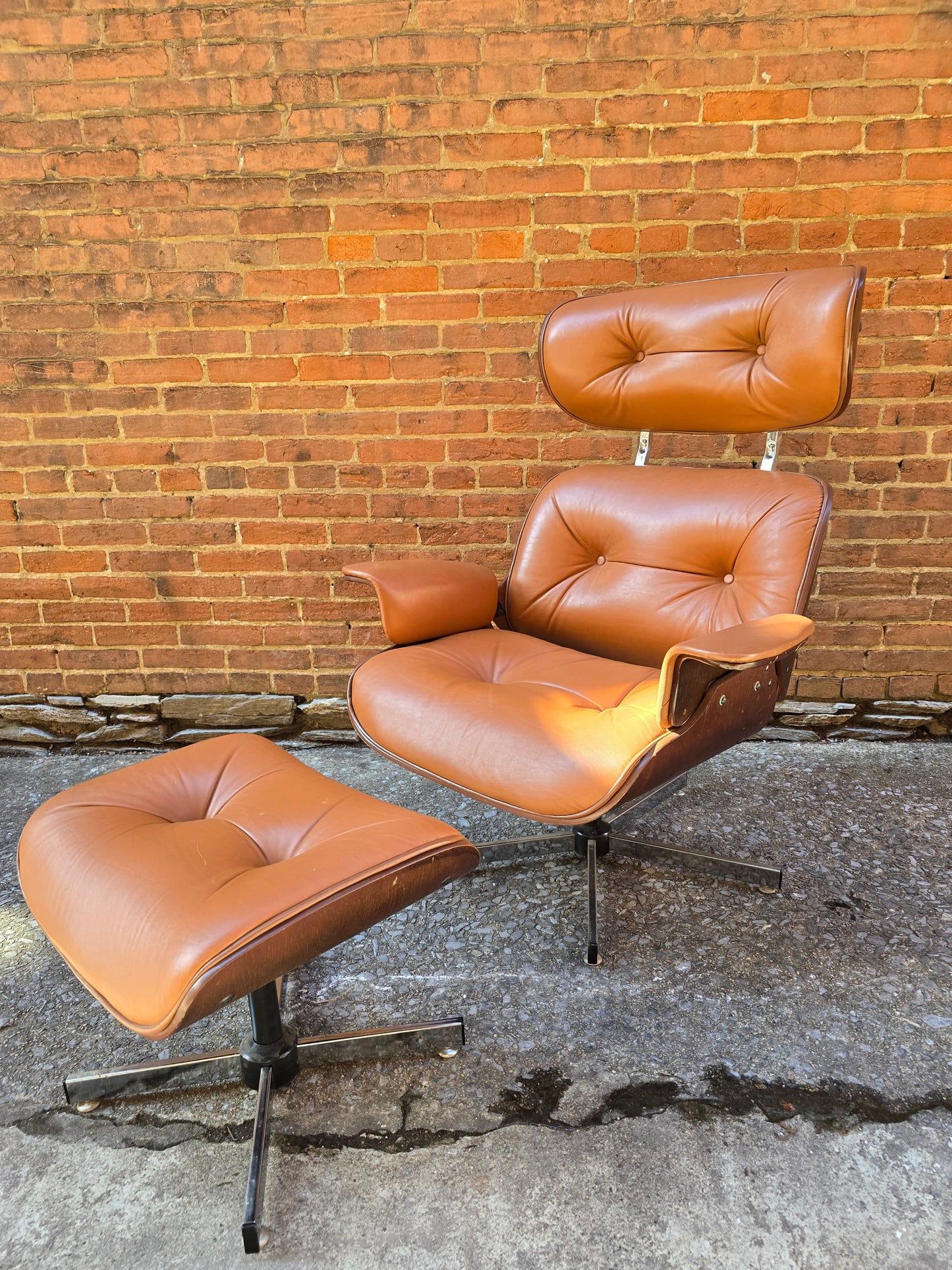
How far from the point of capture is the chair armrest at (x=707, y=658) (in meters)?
1.24

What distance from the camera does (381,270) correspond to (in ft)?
7.62

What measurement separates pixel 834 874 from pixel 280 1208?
4.13 feet

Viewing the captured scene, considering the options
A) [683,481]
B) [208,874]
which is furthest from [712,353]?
[208,874]

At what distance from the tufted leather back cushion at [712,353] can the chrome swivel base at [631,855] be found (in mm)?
865

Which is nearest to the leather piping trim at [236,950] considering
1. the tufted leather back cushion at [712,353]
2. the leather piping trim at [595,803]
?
the leather piping trim at [595,803]

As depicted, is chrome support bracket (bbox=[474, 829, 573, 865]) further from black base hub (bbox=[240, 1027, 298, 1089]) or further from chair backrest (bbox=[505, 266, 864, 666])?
black base hub (bbox=[240, 1027, 298, 1089])

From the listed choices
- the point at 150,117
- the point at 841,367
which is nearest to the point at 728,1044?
A: the point at 841,367

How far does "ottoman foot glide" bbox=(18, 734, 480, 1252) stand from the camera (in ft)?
3.30

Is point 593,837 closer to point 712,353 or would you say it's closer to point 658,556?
point 658,556

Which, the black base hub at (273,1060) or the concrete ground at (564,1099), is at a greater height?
the black base hub at (273,1060)

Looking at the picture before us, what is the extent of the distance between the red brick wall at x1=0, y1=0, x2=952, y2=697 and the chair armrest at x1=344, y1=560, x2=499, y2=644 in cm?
54

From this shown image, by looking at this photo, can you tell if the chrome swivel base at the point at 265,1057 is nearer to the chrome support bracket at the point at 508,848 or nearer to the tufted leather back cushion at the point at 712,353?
the chrome support bracket at the point at 508,848

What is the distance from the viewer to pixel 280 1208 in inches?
45.2

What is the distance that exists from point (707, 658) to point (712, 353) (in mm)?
846
